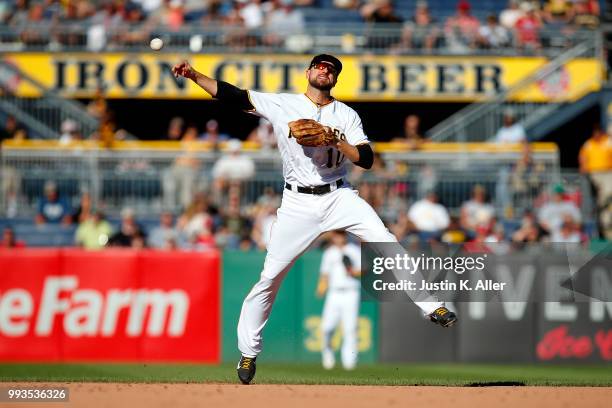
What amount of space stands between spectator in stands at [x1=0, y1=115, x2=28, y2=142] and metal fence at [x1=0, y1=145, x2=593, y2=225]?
4.58ft

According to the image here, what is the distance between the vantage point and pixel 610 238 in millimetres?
19000

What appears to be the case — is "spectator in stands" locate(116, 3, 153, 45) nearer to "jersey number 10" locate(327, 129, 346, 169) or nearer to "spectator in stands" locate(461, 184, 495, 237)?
"spectator in stands" locate(461, 184, 495, 237)

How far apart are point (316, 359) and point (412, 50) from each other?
741cm

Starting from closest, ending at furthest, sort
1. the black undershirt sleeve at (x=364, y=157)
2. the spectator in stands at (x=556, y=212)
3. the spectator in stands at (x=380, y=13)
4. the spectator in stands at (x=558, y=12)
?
1. the black undershirt sleeve at (x=364, y=157)
2. the spectator in stands at (x=556, y=212)
3. the spectator in stands at (x=380, y=13)
4. the spectator in stands at (x=558, y=12)

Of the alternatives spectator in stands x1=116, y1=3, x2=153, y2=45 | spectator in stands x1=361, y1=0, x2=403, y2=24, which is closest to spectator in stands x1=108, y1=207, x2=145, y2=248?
spectator in stands x1=116, y1=3, x2=153, y2=45

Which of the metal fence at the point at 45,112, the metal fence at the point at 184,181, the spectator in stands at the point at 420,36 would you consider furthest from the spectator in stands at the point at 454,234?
the metal fence at the point at 45,112

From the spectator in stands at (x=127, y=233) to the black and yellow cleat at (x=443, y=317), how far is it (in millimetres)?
9063

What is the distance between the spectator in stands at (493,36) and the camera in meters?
22.4

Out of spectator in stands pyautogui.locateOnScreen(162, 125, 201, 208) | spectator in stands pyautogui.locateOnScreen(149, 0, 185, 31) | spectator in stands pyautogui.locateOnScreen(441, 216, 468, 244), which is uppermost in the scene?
spectator in stands pyautogui.locateOnScreen(149, 0, 185, 31)

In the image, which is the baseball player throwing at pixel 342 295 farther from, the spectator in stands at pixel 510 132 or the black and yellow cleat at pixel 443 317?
the black and yellow cleat at pixel 443 317

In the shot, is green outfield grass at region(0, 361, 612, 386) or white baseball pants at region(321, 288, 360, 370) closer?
green outfield grass at region(0, 361, 612, 386)

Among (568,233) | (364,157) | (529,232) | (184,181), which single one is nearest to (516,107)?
(529,232)

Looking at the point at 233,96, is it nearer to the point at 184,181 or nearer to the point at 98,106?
the point at 184,181

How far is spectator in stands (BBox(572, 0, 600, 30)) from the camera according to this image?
23000 mm
